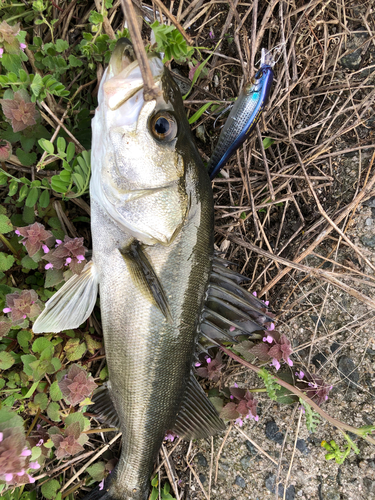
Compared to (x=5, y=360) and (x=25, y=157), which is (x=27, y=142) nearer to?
(x=25, y=157)

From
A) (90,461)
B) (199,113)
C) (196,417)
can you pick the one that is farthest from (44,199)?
(90,461)

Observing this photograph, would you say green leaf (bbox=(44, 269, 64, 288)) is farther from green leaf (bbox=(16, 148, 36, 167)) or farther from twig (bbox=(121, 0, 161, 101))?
twig (bbox=(121, 0, 161, 101))

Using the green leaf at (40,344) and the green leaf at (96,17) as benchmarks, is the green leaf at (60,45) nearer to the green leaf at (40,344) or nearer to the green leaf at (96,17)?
the green leaf at (96,17)

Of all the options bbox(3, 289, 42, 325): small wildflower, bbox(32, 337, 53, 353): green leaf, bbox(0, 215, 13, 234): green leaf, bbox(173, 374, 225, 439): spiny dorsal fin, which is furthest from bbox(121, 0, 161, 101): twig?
bbox(173, 374, 225, 439): spiny dorsal fin

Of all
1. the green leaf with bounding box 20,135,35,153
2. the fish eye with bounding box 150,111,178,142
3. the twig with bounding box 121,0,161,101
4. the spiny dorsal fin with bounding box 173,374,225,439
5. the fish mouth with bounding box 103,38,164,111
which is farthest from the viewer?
the spiny dorsal fin with bounding box 173,374,225,439

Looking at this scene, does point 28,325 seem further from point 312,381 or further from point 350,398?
point 350,398

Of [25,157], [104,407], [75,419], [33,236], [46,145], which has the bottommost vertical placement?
[104,407]
